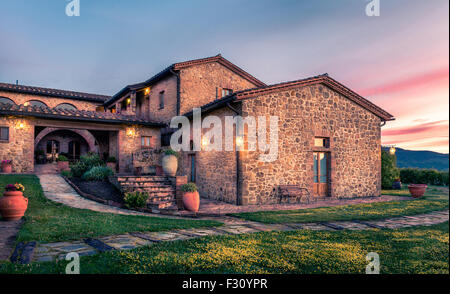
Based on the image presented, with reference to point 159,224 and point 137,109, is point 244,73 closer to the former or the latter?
point 137,109

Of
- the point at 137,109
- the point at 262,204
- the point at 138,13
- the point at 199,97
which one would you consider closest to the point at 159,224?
the point at 262,204

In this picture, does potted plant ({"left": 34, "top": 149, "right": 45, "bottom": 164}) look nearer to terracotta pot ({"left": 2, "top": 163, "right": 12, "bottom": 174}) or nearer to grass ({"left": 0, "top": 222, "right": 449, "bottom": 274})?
terracotta pot ({"left": 2, "top": 163, "right": 12, "bottom": 174})

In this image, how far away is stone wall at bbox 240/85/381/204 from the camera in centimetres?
967

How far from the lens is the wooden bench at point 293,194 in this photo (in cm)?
990

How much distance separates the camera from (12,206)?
587 centimetres

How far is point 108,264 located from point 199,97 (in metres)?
12.5

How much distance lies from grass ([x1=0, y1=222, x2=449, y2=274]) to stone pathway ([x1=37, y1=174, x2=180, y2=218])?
3.76 m

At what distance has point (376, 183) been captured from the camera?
12.5m

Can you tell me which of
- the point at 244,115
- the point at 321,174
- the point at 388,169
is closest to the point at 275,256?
the point at 244,115

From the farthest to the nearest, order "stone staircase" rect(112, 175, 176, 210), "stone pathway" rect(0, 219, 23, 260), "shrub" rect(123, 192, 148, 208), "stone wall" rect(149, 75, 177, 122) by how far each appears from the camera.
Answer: "stone wall" rect(149, 75, 177, 122)
"stone staircase" rect(112, 175, 176, 210)
"shrub" rect(123, 192, 148, 208)
"stone pathway" rect(0, 219, 23, 260)

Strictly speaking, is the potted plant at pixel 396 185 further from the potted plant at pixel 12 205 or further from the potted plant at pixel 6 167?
the potted plant at pixel 6 167

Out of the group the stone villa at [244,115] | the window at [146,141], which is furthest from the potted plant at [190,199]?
the window at [146,141]

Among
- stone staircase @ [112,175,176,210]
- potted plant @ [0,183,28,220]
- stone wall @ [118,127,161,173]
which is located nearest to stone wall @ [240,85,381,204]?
stone staircase @ [112,175,176,210]

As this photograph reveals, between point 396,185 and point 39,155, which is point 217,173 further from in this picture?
point 39,155
